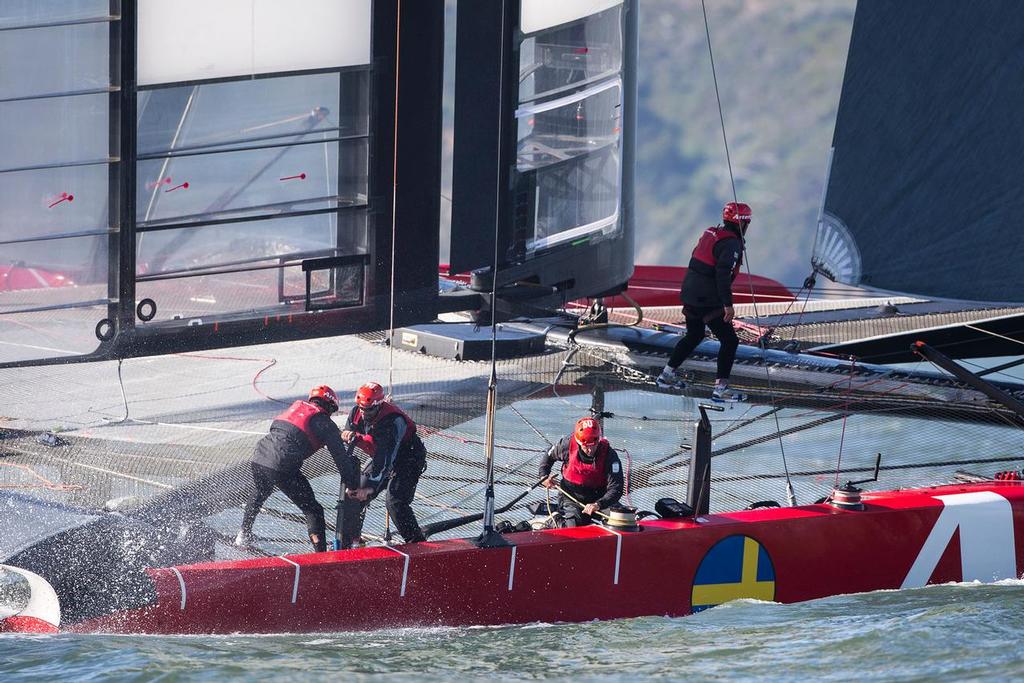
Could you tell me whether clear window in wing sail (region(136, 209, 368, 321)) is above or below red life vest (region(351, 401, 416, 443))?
above

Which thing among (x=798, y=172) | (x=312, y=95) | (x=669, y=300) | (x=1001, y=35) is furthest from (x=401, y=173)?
(x=798, y=172)

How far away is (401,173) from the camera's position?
505 centimetres

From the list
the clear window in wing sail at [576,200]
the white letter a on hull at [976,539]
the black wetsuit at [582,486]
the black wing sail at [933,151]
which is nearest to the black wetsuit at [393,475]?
the black wetsuit at [582,486]

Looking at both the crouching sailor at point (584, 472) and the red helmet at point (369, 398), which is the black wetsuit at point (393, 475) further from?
the crouching sailor at point (584, 472)

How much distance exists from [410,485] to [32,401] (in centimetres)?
134

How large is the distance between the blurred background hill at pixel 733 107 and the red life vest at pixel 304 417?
569 inches

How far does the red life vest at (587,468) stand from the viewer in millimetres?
4695

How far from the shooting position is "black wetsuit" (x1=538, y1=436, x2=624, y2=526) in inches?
183

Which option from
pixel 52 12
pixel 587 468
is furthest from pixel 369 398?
pixel 52 12

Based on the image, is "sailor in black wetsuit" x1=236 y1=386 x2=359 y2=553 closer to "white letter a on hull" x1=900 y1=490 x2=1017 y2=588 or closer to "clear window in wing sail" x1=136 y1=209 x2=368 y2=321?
"clear window in wing sail" x1=136 y1=209 x2=368 y2=321

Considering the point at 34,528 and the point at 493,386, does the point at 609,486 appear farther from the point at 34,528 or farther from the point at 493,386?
the point at 34,528

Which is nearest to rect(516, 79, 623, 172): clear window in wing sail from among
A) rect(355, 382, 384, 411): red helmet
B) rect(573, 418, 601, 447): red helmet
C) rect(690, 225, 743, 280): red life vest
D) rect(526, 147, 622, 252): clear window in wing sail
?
rect(526, 147, 622, 252): clear window in wing sail

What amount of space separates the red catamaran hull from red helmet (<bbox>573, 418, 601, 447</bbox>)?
0.34 meters

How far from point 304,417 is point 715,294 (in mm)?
1905
